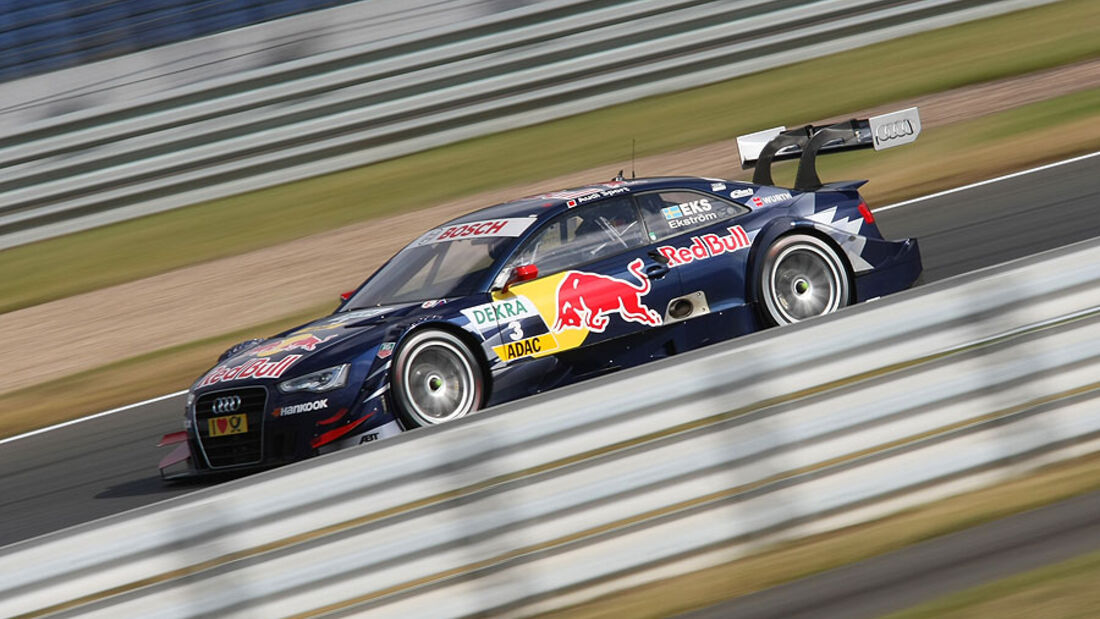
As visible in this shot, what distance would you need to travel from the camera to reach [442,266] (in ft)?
27.1

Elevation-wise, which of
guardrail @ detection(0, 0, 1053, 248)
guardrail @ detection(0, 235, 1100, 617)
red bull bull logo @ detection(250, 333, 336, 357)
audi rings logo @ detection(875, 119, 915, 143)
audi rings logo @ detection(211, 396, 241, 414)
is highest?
guardrail @ detection(0, 0, 1053, 248)

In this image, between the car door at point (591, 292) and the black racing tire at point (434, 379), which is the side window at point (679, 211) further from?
the black racing tire at point (434, 379)

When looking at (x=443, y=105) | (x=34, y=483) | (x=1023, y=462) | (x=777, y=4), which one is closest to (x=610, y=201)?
(x=1023, y=462)

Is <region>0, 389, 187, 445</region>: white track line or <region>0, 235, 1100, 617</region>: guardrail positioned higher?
<region>0, 389, 187, 445</region>: white track line

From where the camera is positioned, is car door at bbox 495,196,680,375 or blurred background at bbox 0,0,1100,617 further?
blurred background at bbox 0,0,1100,617

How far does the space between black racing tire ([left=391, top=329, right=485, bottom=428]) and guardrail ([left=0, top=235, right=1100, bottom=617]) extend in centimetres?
233

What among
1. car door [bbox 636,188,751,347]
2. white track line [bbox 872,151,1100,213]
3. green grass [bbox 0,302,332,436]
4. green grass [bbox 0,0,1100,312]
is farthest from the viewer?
green grass [bbox 0,0,1100,312]

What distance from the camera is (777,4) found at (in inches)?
630

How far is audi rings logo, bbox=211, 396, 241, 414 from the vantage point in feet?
24.4

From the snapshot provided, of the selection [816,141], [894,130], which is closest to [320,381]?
[816,141]

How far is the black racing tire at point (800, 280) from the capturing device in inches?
331

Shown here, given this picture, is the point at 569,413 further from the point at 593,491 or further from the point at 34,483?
the point at 34,483

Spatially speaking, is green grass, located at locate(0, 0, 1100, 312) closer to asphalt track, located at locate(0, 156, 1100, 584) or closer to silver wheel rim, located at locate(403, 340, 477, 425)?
asphalt track, located at locate(0, 156, 1100, 584)

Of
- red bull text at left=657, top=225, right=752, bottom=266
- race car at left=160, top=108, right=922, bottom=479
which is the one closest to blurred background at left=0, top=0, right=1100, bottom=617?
race car at left=160, top=108, right=922, bottom=479
